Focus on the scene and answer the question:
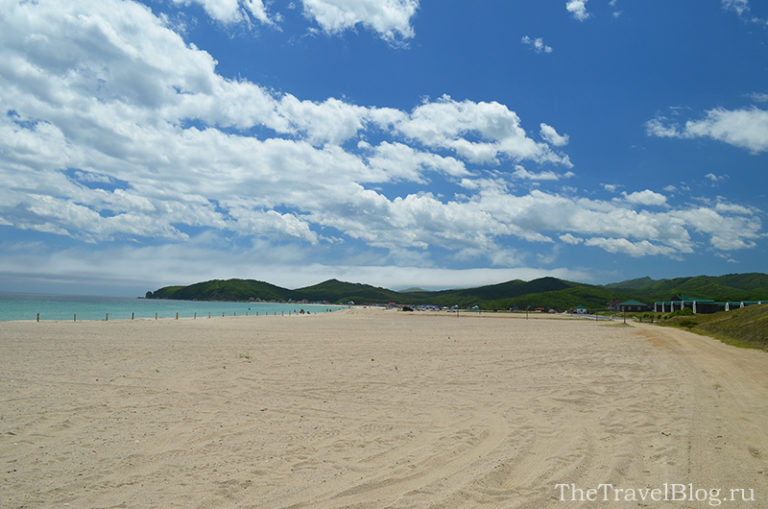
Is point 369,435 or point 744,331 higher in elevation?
point 744,331

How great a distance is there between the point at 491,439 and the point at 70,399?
842cm

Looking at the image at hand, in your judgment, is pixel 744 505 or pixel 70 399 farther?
pixel 70 399

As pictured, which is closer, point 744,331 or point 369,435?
point 369,435

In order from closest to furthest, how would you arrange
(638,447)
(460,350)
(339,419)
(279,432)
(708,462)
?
(708,462)
(638,447)
(279,432)
(339,419)
(460,350)

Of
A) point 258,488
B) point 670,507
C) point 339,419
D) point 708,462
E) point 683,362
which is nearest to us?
point 670,507

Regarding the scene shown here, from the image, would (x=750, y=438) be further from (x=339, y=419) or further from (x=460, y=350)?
(x=460, y=350)

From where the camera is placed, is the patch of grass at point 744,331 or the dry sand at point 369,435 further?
the patch of grass at point 744,331

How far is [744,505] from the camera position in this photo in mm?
4730

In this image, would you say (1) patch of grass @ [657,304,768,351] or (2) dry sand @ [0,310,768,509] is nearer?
(2) dry sand @ [0,310,768,509]

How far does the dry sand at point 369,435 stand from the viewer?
16.6ft

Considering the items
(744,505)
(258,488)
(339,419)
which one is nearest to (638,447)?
(744,505)

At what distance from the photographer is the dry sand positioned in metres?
5.05

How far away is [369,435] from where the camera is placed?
23.5 feet

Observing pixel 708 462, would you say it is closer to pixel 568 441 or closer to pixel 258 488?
pixel 568 441
